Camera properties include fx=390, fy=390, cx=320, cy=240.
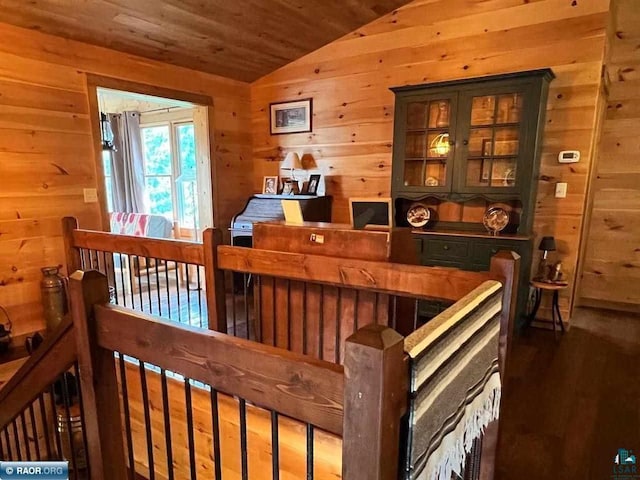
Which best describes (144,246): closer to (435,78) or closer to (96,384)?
(96,384)

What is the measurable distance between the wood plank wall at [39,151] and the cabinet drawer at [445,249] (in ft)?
9.67

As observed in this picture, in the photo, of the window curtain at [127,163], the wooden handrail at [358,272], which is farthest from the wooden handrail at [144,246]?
the window curtain at [127,163]

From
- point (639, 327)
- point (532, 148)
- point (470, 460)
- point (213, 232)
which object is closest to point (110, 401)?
point (213, 232)

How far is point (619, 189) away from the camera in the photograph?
376cm

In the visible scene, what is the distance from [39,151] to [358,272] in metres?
2.86

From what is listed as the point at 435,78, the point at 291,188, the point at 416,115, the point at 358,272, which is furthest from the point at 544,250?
the point at 291,188

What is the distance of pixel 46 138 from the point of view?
3080 mm

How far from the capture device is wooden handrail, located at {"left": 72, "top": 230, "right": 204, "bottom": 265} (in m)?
2.16

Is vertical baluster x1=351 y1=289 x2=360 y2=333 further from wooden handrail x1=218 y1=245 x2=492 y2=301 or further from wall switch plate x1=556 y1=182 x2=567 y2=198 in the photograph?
wall switch plate x1=556 y1=182 x2=567 y2=198

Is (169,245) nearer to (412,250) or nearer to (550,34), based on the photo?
(412,250)

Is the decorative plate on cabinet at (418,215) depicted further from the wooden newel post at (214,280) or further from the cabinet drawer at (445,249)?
the wooden newel post at (214,280)

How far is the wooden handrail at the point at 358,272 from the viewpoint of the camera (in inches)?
56.7

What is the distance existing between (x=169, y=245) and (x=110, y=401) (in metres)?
1.14

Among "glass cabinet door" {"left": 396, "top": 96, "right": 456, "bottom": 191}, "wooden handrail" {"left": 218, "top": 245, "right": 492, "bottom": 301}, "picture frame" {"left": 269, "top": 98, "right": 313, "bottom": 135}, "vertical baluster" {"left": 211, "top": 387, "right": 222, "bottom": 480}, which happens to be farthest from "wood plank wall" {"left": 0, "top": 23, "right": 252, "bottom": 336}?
"vertical baluster" {"left": 211, "top": 387, "right": 222, "bottom": 480}
